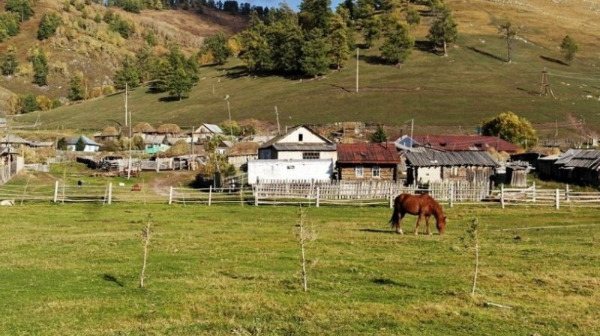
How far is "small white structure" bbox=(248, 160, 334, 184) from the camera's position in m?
52.5

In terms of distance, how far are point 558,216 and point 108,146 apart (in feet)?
282

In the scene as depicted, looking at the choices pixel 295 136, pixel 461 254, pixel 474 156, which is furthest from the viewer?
pixel 295 136

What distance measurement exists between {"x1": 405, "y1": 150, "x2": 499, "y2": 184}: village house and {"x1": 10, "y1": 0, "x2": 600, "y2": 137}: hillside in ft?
184

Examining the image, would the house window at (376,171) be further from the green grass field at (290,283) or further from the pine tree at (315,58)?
the pine tree at (315,58)

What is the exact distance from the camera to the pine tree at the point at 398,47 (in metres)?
157

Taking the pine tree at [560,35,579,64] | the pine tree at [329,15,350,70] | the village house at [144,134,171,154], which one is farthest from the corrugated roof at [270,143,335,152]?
the pine tree at [560,35,579,64]

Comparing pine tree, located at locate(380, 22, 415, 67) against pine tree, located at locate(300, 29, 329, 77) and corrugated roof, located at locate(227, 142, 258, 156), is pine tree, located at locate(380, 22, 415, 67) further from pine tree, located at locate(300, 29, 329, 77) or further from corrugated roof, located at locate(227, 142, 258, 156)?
corrugated roof, located at locate(227, 142, 258, 156)

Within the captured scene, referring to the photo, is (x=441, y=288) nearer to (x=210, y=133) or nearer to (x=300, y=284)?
(x=300, y=284)

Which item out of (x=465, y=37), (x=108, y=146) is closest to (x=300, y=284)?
(x=108, y=146)

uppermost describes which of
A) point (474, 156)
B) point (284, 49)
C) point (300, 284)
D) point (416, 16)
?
point (416, 16)

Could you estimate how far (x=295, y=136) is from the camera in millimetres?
61125

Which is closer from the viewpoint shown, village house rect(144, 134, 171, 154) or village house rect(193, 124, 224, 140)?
village house rect(144, 134, 171, 154)

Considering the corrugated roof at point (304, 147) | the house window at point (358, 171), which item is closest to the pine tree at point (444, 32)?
the corrugated roof at point (304, 147)

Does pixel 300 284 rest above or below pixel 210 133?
below
